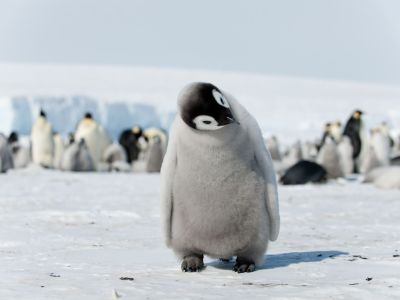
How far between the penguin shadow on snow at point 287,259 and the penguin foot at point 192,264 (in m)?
0.13

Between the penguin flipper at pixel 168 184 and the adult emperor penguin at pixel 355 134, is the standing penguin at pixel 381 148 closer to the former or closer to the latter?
the adult emperor penguin at pixel 355 134

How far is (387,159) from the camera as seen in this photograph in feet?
47.5

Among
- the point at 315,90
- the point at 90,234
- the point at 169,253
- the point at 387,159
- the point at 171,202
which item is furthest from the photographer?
the point at 315,90

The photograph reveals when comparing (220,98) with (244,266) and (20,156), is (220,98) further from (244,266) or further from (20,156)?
(20,156)

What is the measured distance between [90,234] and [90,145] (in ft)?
39.7

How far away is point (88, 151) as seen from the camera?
1550cm

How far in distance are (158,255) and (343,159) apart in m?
11.3

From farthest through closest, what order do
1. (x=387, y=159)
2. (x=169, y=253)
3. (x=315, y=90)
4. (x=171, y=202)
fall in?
(x=315, y=90) < (x=387, y=159) < (x=169, y=253) < (x=171, y=202)

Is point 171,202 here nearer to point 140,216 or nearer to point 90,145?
point 140,216

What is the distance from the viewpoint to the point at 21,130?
2778cm

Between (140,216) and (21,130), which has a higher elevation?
(140,216)

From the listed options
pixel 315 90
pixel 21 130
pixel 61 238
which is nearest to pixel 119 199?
pixel 61 238

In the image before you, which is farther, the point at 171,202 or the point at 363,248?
the point at 363,248

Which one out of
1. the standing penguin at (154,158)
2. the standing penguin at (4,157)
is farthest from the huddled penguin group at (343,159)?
the standing penguin at (4,157)
